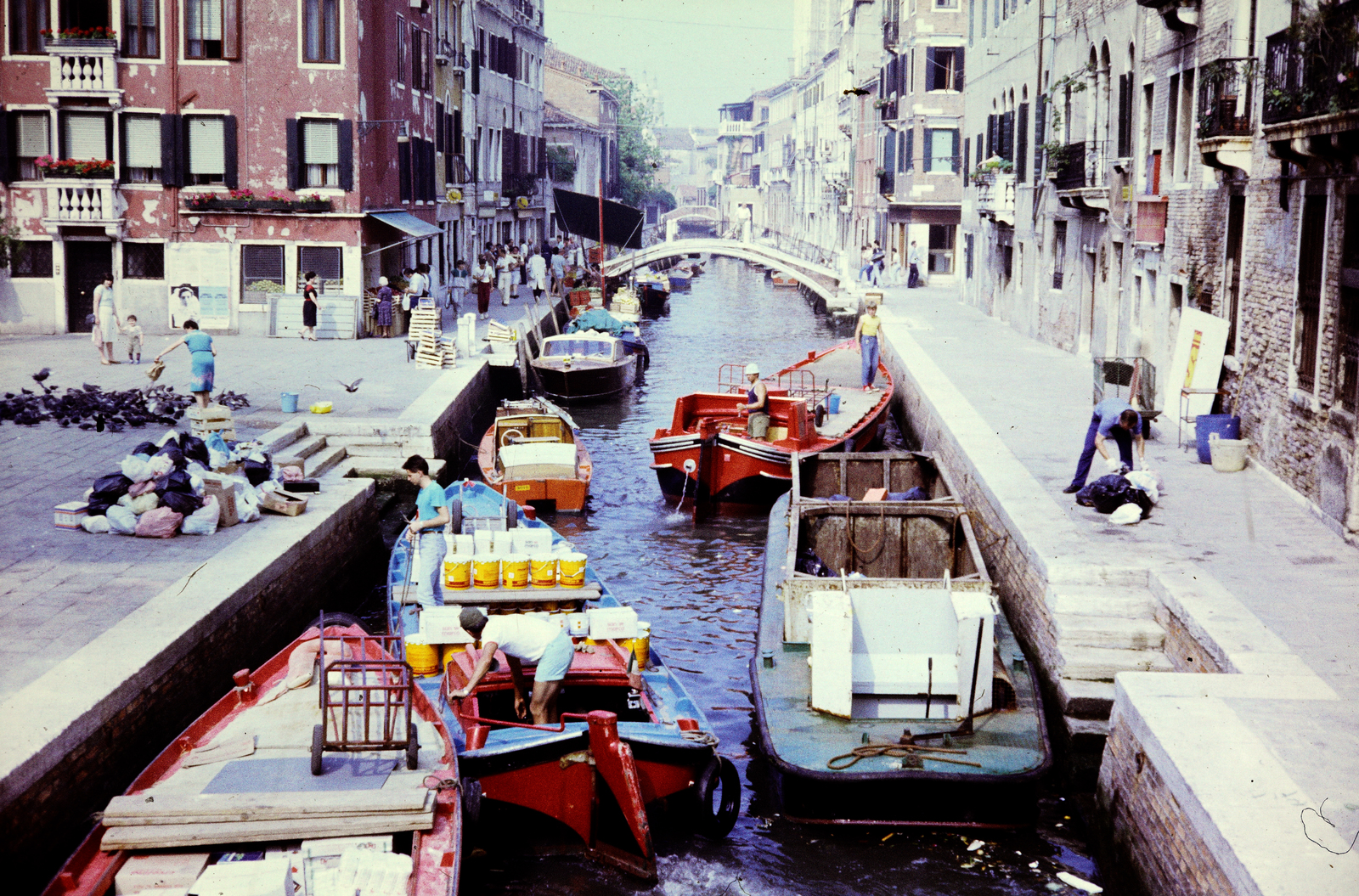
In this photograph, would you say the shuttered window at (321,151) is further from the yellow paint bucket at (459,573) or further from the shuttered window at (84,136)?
the yellow paint bucket at (459,573)

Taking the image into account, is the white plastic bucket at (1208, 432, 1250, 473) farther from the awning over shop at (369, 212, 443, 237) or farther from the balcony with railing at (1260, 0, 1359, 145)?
the awning over shop at (369, 212, 443, 237)

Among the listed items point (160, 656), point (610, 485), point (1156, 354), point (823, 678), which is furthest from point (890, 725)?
point (1156, 354)

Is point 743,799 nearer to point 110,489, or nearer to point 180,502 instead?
point 180,502

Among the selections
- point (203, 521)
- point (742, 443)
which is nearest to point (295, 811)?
point (203, 521)

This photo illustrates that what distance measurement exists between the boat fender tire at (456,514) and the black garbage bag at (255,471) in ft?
7.92

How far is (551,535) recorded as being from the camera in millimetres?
12469

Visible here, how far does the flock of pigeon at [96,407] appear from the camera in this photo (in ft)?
57.7

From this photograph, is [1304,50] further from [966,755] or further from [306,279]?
[306,279]

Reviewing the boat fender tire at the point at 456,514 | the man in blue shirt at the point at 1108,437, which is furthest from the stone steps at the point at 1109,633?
the boat fender tire at the point at 456,514

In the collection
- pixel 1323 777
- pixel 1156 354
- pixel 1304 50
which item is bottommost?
A: pixel 1323 777

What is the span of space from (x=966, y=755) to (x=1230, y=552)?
403cm

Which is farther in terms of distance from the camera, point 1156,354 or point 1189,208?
point 1156,354

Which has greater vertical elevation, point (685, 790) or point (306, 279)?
point (306, 279)

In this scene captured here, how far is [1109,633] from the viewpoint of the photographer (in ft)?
33.5
